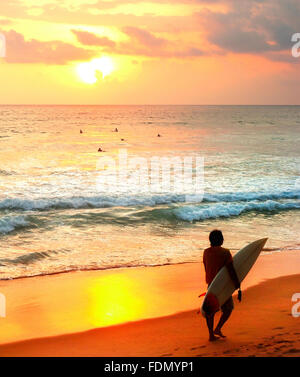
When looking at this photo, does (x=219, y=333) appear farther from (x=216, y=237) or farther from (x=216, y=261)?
(x=216, y=237)

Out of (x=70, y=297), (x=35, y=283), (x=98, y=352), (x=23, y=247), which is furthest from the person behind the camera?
(x=23, y=247)

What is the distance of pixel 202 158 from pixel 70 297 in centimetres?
3041

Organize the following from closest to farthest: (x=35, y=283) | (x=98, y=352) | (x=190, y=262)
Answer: (x=98, y=352) < (x=35, y=283) < (x=190, y=262)

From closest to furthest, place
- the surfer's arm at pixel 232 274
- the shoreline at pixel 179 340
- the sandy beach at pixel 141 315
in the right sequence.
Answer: the shoreline at pixel 179 340, the surfer's arm at pixel 232 274, the sandy beach at pixel 141 315

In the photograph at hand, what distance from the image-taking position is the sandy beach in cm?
664

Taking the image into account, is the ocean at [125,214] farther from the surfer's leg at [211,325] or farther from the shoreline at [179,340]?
the surfer's leg at [211,325]

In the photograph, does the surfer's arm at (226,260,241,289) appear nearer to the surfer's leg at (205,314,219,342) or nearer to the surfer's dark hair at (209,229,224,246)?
the surfer's dark hair at (209,229,224,246)

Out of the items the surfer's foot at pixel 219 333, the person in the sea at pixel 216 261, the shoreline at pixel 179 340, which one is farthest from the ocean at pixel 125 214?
the person in the sea at pixel 216 261

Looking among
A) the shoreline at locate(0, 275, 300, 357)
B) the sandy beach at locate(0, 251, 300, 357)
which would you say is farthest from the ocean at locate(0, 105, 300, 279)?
the shoreline at locate(0, 275, 300, 357)

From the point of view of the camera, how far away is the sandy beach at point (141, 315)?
6.64 m

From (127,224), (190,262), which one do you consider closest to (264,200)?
(127,224)
